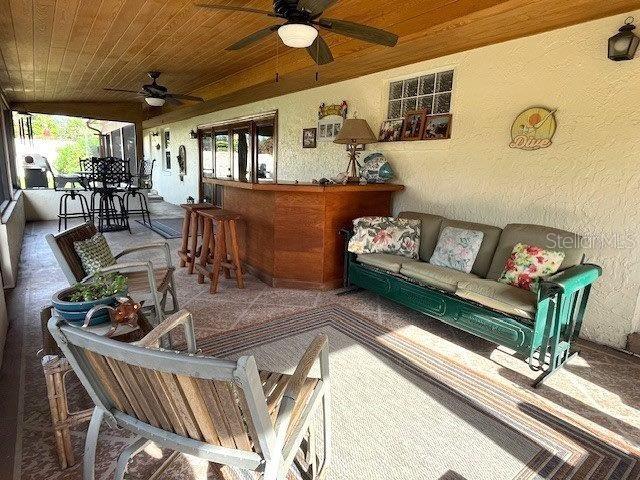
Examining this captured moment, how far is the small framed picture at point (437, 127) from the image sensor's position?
372 cm

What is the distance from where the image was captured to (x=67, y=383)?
2.17 m

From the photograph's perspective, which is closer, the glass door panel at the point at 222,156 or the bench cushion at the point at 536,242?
the bench cushion at the point at 536,242

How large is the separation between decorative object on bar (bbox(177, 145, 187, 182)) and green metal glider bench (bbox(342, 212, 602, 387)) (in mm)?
7247

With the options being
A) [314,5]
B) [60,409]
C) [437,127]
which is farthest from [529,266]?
[60,409]

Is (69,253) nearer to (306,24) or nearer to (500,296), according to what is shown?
(306,24)

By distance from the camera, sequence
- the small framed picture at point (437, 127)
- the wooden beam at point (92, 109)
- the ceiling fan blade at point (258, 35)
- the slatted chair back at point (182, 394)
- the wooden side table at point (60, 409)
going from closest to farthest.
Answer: the slatted chair back at point (182, 394) → the wooden side table at point (60, 409) → the ceiling fan blade at point (258, 35) → the small framed picture at point (437, 127) → the wooden beam at point (92, 109)

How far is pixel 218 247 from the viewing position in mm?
3748

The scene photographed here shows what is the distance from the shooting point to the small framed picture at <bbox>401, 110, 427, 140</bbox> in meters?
3.93

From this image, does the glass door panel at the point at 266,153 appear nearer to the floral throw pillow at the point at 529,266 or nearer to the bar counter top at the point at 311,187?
the bar counter top at the point at 311,187

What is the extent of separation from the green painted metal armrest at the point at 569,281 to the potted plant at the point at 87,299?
7.98 ft

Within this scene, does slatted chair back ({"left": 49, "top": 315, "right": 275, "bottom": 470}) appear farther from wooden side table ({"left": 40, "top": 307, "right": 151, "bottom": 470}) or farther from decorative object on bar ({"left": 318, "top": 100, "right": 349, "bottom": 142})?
decorative object on bar ({"left": 318, "top": 100, "right": 349, "bottom": 142})

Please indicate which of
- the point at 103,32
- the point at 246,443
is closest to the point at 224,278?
the point at 103,32

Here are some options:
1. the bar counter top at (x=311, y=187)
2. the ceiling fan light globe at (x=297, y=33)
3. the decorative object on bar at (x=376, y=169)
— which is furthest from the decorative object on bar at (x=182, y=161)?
the ceiling fan light globe at (x=297, y=33)

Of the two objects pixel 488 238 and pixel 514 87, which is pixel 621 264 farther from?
pixel 514 87
